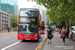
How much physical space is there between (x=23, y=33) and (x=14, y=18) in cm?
5115

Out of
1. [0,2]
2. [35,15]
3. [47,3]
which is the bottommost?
[35,15]

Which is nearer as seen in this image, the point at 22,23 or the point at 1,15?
the point at 22,23

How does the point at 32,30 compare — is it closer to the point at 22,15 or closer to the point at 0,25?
the point at 22,15

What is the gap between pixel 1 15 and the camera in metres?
70.9

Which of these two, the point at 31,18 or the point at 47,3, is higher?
the point at 47,3

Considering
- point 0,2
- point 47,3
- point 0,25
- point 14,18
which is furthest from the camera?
point 0,2

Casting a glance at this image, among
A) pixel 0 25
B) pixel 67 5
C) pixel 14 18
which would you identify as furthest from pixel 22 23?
pixel 0 25

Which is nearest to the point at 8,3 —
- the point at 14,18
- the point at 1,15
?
the point at 1,15

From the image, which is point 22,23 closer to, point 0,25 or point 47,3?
point 47,3

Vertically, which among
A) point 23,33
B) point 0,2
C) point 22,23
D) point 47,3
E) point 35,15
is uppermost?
point 0,2

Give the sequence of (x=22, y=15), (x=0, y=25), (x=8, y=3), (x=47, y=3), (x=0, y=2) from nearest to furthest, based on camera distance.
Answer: (x=47, y=3), (x=22, y=15), (x=0, y=25), (x=0, y=2), (x=8, y=3)

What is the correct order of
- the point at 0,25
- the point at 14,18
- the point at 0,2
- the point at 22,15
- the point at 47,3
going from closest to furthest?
1. the point at 47,3
2. the point at 22,15
3. the point at 14,18
4. the point at 0,25
5. the point at 0,2

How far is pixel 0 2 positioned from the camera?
78.7 meters

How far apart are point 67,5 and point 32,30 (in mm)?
4855
